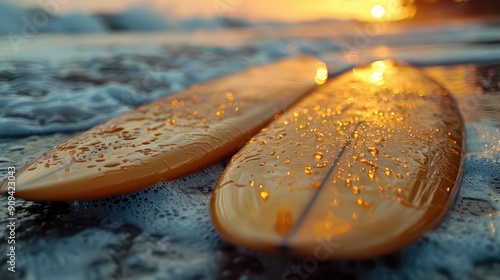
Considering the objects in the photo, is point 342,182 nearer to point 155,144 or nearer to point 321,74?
point 155,144

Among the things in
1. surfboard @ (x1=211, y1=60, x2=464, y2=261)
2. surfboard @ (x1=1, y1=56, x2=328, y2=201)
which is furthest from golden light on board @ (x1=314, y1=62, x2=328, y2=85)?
surfboard @ (x1=211, y1=60, x2=464, y2=261)

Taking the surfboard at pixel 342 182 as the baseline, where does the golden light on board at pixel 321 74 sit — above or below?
below

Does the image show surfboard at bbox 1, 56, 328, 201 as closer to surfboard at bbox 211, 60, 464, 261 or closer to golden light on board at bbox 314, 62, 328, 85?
surfboard at bbox 211, 60, 464, 261

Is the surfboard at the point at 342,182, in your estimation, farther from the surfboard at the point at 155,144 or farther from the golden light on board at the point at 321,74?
the golden light on board at the point at 321,74

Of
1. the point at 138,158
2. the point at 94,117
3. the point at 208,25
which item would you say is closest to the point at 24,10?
the point at 208,25

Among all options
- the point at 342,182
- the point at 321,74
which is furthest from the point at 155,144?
the point at 321,74

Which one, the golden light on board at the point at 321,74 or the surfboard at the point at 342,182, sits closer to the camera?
the surfboard at the point at 342,182

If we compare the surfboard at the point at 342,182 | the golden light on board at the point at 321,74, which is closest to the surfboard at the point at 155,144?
the surfboard at the point at 342,182

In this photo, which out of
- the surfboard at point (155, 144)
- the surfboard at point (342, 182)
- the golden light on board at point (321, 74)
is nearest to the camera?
the surfboard at point (342, 182)

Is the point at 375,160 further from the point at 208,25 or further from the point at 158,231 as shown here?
the point at 208,25
